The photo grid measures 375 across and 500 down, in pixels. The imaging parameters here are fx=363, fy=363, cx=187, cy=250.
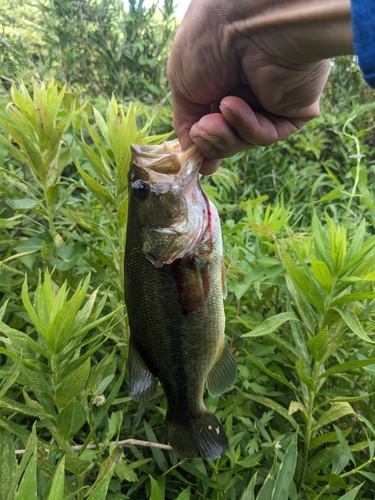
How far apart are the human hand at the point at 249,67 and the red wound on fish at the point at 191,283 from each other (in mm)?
417

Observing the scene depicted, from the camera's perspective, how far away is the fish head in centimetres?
126

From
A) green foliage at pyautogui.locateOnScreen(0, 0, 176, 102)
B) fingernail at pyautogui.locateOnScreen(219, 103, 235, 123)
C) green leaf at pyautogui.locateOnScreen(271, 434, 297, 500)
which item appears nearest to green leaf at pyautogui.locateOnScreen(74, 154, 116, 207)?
fingernail at pyautogui.locateOnScreen(219, 103, 235, 123)

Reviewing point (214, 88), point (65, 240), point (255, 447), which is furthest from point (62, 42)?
point (255, 447)

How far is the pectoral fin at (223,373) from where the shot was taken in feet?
4.47

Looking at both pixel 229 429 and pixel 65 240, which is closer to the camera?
pixel 229 429

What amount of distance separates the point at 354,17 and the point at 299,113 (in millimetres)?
646

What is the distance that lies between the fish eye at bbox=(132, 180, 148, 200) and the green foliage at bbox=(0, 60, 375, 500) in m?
0.20

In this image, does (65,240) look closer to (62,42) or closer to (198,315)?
(198,315)

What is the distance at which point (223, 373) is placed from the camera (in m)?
1.38

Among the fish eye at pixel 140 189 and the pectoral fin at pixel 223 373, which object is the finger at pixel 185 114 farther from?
the pectoral fin at pixel 223 373

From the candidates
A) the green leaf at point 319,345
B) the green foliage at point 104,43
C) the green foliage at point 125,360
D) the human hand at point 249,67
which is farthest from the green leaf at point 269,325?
the green foliage at point 104,43

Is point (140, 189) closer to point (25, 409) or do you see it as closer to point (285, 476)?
point (25, 409)

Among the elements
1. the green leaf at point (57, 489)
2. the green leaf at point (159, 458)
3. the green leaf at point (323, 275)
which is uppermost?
the green leaf at point (323, 275)

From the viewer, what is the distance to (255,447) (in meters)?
1.32
